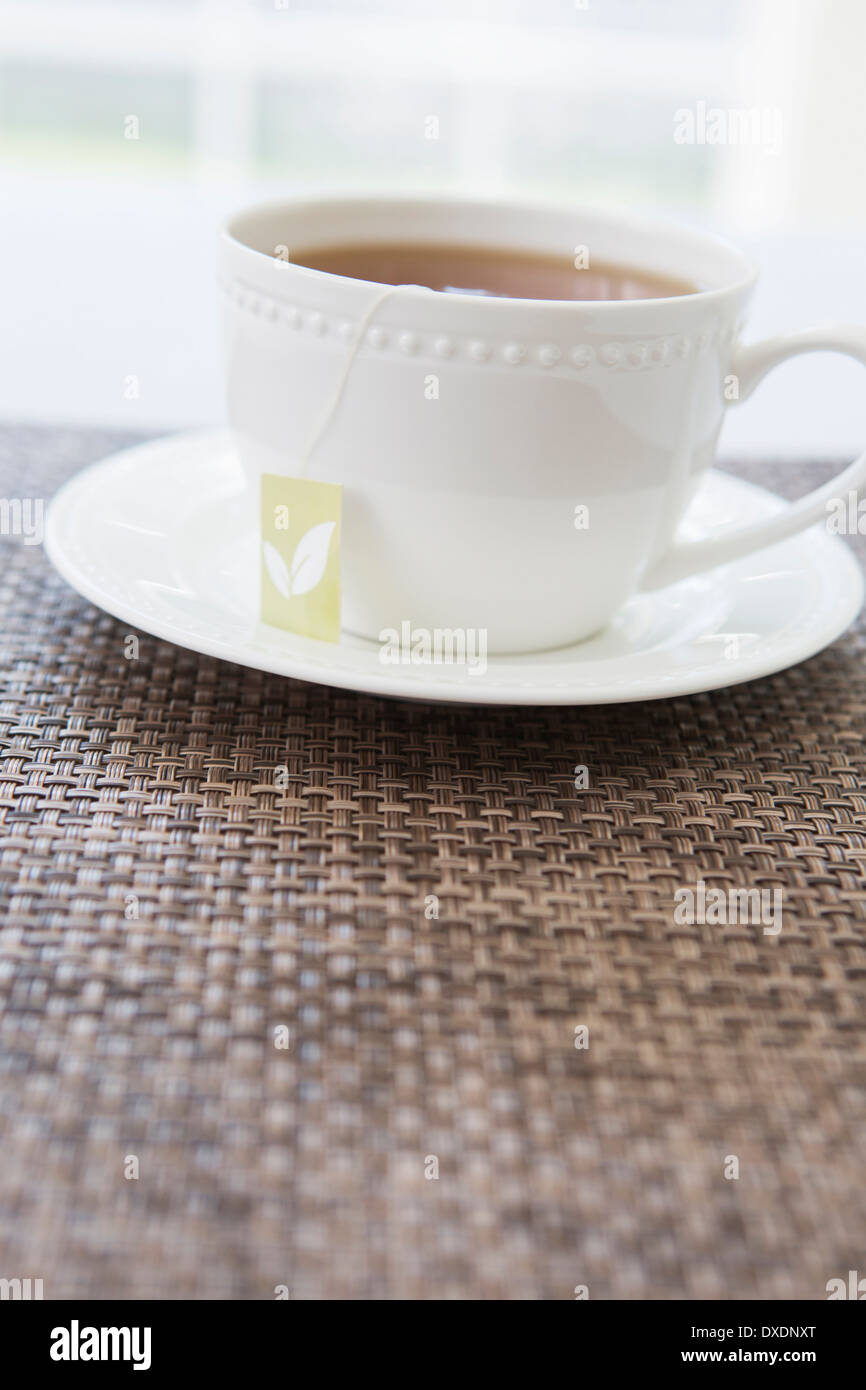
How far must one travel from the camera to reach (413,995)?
451 millimetres

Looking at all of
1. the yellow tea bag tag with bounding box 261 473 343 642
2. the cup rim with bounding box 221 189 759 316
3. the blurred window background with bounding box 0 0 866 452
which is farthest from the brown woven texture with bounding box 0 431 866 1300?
the blurred window background with bounding box 0 0 866 452

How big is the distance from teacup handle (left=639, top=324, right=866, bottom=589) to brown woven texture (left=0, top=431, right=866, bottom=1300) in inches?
3.8

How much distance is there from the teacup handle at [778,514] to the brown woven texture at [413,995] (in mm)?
96

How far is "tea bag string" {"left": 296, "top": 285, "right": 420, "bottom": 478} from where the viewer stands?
568 millimetres

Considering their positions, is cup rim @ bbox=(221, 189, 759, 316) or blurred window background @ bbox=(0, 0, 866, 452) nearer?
cup rim @ bbox=(221, 189, 759, 316)

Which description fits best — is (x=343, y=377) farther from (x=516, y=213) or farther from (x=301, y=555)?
(x=516, y=213)

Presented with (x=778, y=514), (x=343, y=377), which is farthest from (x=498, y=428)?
(x=778, y=514)

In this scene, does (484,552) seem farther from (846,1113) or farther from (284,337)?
(846,1113)

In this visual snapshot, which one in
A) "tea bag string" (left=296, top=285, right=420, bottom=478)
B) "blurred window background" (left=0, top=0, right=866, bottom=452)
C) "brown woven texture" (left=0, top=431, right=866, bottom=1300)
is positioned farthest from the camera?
"blurred window background" (left=0, top=0, right=866, bottom=452)

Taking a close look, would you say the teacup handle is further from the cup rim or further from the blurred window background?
the blurred window background

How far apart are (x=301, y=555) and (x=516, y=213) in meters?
0.29

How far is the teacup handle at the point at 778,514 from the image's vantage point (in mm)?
654

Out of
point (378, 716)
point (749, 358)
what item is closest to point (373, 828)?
point (378, 716)

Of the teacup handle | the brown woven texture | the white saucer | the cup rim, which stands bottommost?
the brown woven texture
